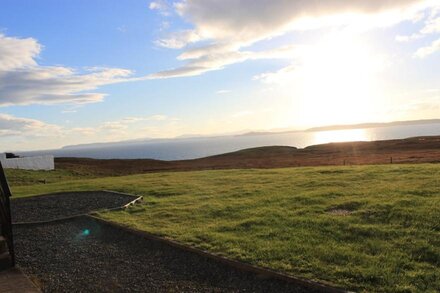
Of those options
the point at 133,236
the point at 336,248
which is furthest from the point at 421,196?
the point at 133,236

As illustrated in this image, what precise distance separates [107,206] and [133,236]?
4.48m

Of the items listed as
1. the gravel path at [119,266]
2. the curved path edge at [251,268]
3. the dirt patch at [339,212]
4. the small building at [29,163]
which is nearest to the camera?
the curved path edge at [251,268]

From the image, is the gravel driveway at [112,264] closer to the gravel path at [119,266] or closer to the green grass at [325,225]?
the gravel path at [119,266]

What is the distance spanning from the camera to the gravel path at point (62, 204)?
13.0 metres

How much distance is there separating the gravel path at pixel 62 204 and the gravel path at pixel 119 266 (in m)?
2.45

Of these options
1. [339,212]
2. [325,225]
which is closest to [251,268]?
[325,225]

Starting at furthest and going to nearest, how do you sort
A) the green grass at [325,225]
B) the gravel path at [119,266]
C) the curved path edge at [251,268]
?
the gravel path at [119,266] → the green grass at [325,225] → the curved path edge at [251,268]

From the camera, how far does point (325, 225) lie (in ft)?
29.1

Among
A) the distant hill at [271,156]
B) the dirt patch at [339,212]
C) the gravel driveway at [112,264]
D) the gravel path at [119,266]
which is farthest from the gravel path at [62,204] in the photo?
the distant hill at [271,156]

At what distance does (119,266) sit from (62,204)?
26.9 ft

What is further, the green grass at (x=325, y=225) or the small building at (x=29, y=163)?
the small building at (x=29, y=163)

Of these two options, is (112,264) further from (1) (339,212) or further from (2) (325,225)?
(1) (339,212)

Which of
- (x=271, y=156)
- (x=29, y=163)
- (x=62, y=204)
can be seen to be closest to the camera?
(x=62, y=204)

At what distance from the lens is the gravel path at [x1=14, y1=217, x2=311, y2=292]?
6543mm
